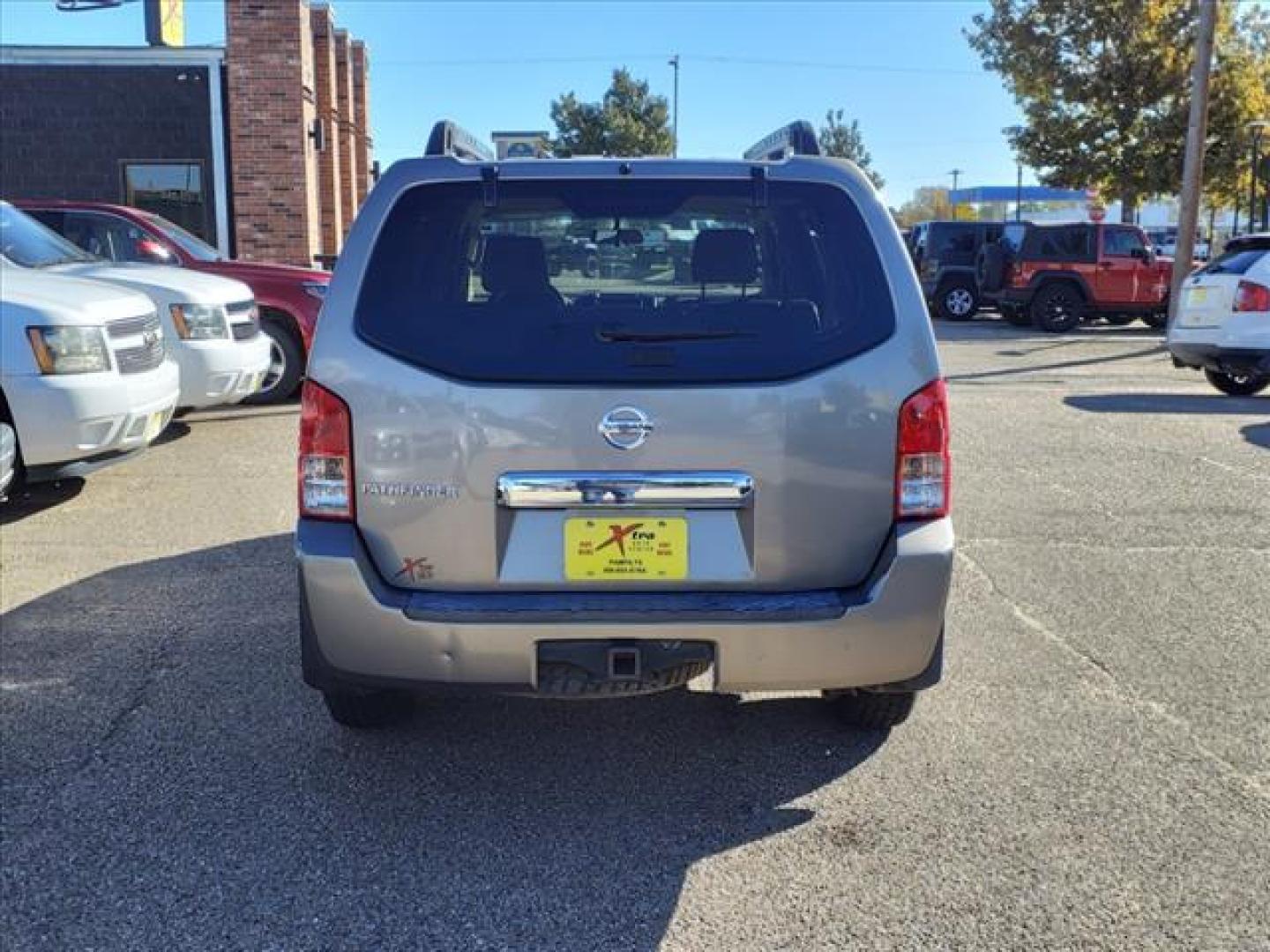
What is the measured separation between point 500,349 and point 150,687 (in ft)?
7.15

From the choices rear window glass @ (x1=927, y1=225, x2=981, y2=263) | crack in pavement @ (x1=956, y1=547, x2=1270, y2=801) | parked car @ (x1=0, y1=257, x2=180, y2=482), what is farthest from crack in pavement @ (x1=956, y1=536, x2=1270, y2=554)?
rear window glass @ (x1=927, y1=225, x2=981, y2=263)

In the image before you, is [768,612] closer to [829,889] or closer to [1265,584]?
[829,889]

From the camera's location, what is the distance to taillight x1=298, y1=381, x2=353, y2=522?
3.27 metres

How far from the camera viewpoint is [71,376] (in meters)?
6.32

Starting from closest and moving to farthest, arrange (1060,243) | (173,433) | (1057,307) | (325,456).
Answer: (325,456) → (173,433) → (1060,243) → (1057,307)

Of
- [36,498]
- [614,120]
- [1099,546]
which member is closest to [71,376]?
[36,498]

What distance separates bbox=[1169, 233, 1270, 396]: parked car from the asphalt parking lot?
6383mm

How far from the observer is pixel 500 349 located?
3240 mm

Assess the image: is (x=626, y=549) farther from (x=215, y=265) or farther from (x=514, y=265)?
(x=215, y=265)

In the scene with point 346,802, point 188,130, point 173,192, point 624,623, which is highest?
point 188,130

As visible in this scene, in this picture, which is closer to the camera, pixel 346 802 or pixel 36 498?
pixel 346 802

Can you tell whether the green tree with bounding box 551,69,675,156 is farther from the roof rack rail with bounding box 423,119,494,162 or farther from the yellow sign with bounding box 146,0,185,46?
the roof rack rail with bounding box 423,119,494,162

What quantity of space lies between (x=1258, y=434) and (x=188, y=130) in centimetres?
1550

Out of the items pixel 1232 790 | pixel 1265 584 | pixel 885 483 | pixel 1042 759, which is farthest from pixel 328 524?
pixel 1265 584
